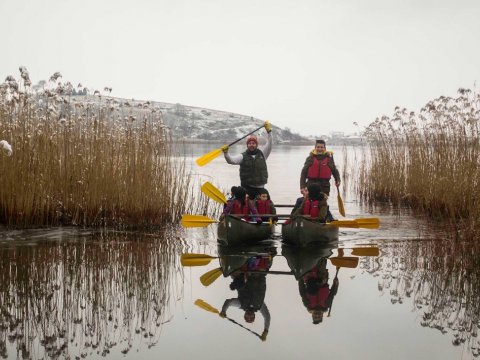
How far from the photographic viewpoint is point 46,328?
205 inches

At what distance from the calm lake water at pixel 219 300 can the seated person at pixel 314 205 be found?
0.60 m

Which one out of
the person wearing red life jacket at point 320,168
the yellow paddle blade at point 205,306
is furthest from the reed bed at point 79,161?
the yellow paddle blade at point 205,306

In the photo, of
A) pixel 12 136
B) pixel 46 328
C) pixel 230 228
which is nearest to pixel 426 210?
pixel 230 228

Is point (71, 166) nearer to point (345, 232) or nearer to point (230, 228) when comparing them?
point (230, 228)

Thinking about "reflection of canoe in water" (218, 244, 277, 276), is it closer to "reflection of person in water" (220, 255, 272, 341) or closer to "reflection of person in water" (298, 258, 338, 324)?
"reflection of person in water" (220, 255, 272, 341)

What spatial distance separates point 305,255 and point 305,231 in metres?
0.62

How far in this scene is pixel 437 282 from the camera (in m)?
7.20

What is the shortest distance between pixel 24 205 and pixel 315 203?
4724mm

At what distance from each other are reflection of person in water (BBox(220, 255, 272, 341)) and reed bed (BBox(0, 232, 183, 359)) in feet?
2.16

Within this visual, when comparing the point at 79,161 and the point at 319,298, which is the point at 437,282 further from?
the point at 79,161

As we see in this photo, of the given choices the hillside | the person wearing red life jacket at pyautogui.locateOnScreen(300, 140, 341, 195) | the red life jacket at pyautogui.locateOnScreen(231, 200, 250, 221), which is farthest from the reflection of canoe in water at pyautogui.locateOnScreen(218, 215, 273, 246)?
the hillside

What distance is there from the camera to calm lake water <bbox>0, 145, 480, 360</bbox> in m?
4.88

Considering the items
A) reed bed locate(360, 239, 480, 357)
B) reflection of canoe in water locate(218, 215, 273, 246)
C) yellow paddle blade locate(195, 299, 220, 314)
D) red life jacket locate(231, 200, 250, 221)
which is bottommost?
yellow paddle blade locate(195, 299, 220, 314)

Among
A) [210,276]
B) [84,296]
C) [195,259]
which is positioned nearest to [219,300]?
[210,276]
